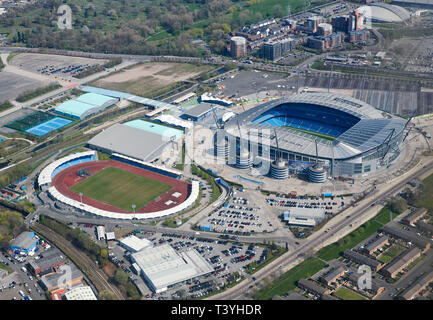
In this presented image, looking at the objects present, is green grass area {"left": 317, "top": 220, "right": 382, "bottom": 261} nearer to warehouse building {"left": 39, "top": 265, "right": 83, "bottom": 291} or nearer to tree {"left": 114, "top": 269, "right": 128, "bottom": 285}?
tree {"left": 114, "top": 269, "right": 128, "bottom": 285}

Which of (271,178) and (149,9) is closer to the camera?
(271,178)

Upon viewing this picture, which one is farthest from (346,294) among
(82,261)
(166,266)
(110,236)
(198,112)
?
(198,112)

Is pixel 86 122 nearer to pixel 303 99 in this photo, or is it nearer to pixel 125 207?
Result: pixel 125 207

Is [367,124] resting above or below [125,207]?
above

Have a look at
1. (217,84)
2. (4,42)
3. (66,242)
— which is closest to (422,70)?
(217,84)

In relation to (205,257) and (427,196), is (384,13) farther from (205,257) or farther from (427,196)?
(205,257)
